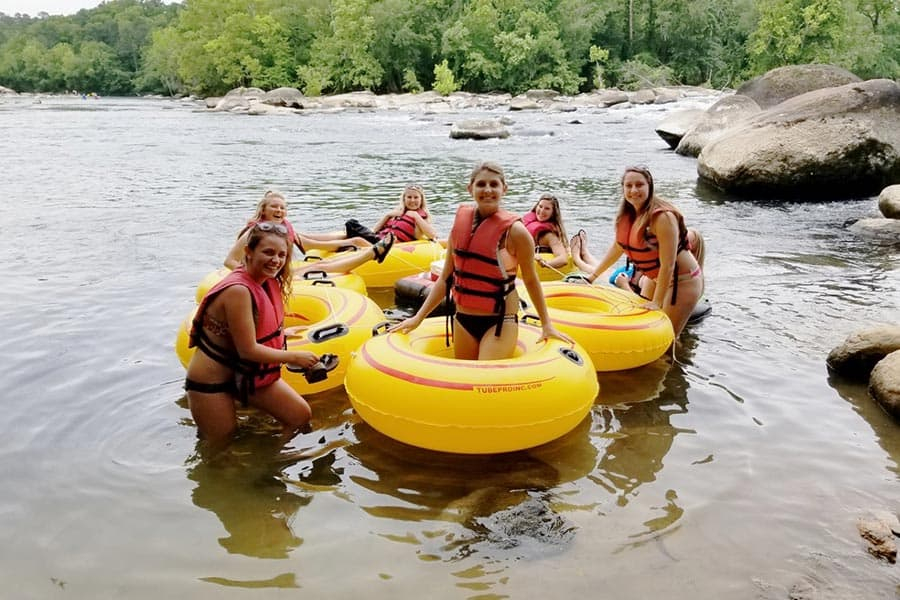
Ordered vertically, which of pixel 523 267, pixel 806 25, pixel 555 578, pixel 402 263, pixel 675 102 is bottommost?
pixel 555 578

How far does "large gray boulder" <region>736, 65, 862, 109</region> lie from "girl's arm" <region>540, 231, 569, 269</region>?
1299cm

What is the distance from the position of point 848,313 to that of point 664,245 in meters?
2.27

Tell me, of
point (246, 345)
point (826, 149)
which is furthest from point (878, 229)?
point (246, 345)

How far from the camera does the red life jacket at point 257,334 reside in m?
3.54

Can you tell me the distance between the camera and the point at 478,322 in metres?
4.20

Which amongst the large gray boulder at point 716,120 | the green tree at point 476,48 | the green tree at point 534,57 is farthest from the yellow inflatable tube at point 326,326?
the green tree at point 476,48

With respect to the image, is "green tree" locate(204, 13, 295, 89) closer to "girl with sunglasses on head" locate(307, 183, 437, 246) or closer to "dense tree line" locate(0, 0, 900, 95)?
"dense tree line" locate(0, 0, 900, 95)

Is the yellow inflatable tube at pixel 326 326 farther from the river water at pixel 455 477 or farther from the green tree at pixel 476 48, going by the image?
the green tree at pixel 476 48

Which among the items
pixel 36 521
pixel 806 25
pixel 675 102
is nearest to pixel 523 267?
pixel 36 521

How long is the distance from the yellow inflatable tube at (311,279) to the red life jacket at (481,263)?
1.76 m

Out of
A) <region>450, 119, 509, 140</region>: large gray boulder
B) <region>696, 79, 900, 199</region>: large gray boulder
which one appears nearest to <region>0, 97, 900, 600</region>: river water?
<region>696, 79, 900, 199</region>: large gray boulder

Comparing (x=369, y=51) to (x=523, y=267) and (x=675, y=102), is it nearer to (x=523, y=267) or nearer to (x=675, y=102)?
(x=675, y=102)

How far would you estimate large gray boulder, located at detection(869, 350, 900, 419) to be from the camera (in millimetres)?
4227

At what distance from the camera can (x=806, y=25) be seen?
129 feet
